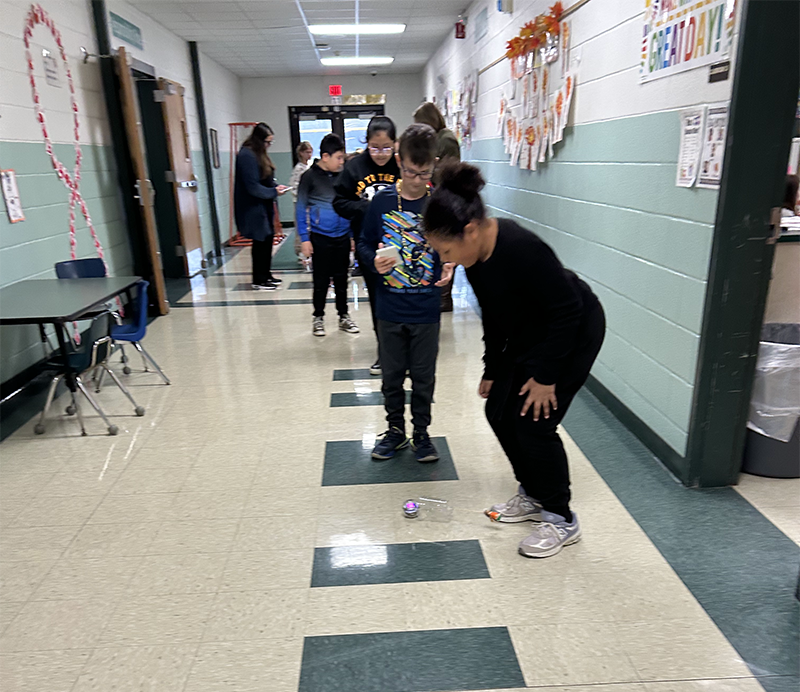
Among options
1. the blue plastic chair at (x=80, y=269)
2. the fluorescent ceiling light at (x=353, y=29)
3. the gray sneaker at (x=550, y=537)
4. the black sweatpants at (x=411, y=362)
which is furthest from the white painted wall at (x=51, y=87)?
the gray sneaker at (x=550, y=537)

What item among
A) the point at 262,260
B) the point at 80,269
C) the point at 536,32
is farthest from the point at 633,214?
the point at 262,260

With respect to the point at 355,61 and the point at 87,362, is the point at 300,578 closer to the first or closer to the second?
the point at 87,362

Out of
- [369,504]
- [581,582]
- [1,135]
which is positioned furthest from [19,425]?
[581,582]

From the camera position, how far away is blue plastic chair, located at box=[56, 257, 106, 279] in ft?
12.6

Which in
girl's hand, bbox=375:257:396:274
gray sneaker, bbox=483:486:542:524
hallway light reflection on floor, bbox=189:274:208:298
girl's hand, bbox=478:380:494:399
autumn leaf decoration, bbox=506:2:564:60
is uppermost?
autumn leaf decoration, bbox=506:2:564:60

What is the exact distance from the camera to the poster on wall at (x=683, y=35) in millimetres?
2053

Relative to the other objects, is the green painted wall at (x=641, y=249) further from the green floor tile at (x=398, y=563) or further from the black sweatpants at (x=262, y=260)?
the black sweatpants at (x=262, y=260)

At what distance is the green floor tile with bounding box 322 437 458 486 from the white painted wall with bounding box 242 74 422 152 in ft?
36.0

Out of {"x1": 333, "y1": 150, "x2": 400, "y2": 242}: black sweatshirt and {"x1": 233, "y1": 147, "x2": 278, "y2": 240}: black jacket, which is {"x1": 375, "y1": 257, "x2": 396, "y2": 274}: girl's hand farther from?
{"x1": 233, "y1": 147, "x2": 278, "y2": 240}: black jacket

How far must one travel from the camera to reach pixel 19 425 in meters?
3.22

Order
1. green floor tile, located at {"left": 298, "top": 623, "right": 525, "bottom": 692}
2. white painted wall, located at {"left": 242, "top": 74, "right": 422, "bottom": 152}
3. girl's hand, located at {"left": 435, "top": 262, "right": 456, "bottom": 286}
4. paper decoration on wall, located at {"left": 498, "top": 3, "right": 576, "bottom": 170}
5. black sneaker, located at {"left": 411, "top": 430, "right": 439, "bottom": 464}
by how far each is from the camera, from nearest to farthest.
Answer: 1. green floor tile, located at {"left": 298, "top": 623, "right": 525, "bottom": 692}
2. girl's hand, located at {"left": 435, "top": 262, "right": 456, "bottom": 286}
3. black sneaker, located at {"left": 411, "top": 430, "right": 439, "bottom": 464}
4. paper decoration on wall, located at {"left": 498, "top": 3, "right": 576, "bottom": 170}
5. white painted wall, located at {"left": 242, "top": 74, "right": 422, "bottom": 152}

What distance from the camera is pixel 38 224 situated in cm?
408

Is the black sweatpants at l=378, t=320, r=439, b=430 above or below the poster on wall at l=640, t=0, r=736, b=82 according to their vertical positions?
below

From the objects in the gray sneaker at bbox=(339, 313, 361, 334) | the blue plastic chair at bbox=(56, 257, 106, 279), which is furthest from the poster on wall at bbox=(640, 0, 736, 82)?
the blue plastic chair at bbox=(56, 257, 106, 279)
